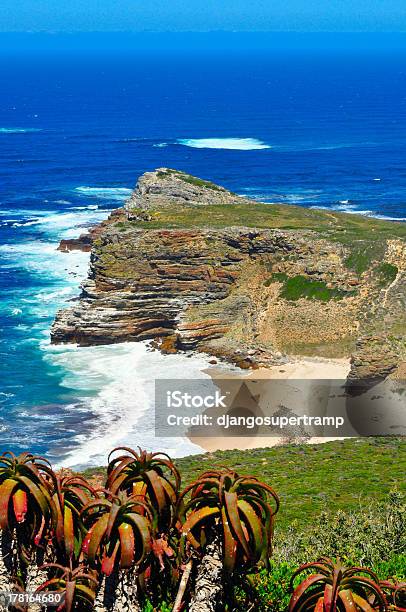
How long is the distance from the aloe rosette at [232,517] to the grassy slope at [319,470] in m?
16.2

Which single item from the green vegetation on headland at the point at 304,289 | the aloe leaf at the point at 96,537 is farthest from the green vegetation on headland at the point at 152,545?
the green vegetation on headland at the point at 304,289

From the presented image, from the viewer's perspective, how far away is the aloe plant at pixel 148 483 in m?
18.3

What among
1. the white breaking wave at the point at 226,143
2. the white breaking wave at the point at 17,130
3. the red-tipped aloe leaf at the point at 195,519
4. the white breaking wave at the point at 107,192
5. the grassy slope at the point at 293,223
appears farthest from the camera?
the white breaking wave at the point at 17,130

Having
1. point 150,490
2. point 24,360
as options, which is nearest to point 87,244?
point 24,360

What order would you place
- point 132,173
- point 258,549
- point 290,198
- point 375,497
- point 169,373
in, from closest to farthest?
point 258,549 → point 375,497 → point 169,373 → point 290,198 → point 132,173

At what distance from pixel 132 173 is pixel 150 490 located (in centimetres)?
11820

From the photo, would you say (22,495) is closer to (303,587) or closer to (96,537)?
(96,537)

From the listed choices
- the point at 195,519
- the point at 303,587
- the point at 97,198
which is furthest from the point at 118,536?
the point at 97,198

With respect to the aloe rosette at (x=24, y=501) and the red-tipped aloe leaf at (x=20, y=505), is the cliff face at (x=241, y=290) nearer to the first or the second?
the aloe rosette at (x=24, y=501)

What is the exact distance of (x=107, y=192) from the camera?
4754 inches

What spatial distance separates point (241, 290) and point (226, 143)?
4161 inches

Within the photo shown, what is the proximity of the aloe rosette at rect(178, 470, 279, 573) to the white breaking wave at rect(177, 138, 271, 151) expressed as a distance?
144m

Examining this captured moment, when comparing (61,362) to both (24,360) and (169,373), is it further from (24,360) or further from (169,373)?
(169,373)

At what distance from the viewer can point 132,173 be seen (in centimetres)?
13462
